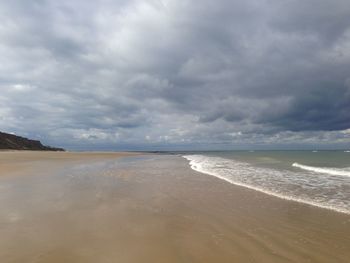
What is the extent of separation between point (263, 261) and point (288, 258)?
1.83ft

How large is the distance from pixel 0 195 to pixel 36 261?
22.8 ft

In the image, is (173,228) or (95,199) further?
(95,199)

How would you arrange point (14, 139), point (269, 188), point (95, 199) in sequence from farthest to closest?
point (14, 139), point (269, 188), point (95, 199)

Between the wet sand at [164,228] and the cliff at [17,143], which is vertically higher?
the cliff at [17,143]

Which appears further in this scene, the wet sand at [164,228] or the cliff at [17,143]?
the cliff at [17,143]

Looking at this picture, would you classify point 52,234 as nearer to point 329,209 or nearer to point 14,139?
point 329,209

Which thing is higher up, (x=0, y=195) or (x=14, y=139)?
(x=14, y=139)

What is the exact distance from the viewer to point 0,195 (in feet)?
33.2

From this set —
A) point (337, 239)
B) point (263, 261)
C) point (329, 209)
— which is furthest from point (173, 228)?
point (329, 209)

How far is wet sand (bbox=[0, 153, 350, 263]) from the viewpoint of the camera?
5039 millimetres

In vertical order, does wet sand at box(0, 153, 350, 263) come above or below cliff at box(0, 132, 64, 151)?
below

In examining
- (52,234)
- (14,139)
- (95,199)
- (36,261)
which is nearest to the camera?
(36,261)

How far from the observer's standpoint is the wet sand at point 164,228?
5.04 m

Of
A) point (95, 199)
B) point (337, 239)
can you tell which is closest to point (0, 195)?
point (95, 199)
